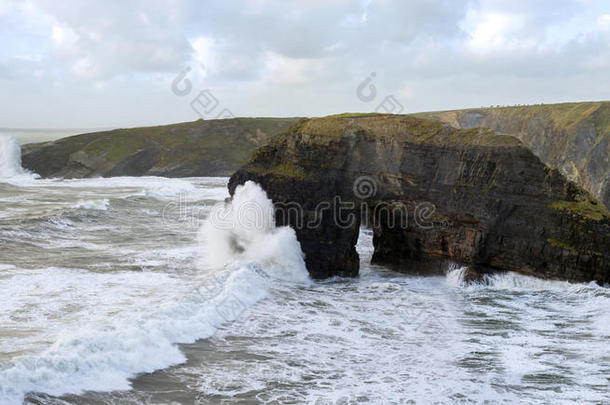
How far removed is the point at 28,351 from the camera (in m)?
9.70

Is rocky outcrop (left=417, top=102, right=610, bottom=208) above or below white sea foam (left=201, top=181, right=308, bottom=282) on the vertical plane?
above

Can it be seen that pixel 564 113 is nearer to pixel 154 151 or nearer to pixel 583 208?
pixel 583 208

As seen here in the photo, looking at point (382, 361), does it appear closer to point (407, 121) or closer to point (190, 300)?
point (190, 300)

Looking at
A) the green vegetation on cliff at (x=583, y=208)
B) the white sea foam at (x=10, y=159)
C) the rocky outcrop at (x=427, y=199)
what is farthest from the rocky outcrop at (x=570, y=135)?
the white sea foam at (x=10, y=159)

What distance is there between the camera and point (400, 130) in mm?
18500

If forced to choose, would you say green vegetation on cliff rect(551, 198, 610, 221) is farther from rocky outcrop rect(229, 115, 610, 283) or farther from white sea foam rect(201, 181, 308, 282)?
white sea foam rect(201, 181, 308, 282)

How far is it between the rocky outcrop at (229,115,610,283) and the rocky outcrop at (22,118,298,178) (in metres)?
44.8

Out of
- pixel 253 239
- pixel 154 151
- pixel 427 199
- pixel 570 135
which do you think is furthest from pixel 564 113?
pixel 154 151

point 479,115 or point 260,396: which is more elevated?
point 479,115

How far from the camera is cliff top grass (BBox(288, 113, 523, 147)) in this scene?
56.6ft

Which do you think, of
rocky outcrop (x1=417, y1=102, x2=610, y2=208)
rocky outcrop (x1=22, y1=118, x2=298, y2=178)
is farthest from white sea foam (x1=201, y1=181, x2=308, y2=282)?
rocky outcrop (x1=22, y1=118, x2=298, y2=178)

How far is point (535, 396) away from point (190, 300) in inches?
314

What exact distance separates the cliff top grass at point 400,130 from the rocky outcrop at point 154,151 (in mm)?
44601

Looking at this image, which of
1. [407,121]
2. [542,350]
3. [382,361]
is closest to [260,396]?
[382,361]
